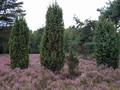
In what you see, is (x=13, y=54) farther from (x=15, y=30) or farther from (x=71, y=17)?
(x=71, y=17)

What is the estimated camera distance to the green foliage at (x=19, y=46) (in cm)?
867

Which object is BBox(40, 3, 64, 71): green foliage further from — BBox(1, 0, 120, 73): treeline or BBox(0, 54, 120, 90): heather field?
BBox(0, 54, 120, 90): heather field

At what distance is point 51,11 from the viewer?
8.62 m

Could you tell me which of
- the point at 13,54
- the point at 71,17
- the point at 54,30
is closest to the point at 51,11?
the point at 54,30

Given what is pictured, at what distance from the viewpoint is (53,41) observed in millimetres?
8250

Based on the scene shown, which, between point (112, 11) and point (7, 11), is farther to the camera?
point (7, 11)

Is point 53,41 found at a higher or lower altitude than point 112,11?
lower

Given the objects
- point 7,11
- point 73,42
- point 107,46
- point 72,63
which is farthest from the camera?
point 7,11

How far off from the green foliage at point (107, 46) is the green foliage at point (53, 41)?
8.39 ft

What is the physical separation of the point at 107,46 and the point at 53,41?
10.9 ft

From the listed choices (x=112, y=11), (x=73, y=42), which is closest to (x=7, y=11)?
(x=73, y=42)

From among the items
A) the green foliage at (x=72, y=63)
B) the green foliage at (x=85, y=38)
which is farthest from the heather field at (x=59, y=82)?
the green foliage at (x=85, y=38)

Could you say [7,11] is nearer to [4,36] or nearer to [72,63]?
[4,36]

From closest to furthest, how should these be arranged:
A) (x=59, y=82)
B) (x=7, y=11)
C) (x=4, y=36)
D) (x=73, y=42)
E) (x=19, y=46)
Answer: (x=59, y=82), (x=19, y=46), (x=73, y=42), (x=4, y=36), (x=7, y=11)
